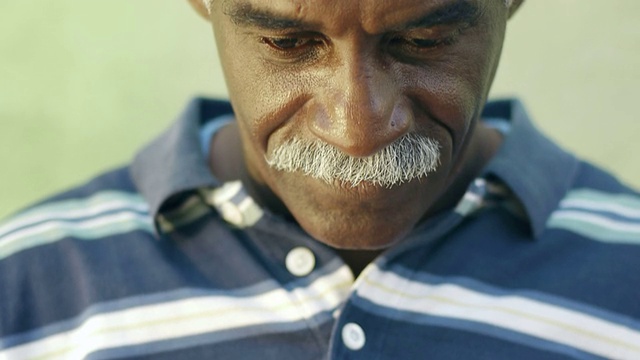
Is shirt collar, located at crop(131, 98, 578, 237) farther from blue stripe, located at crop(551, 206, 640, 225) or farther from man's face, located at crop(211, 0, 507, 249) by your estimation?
man's face, located at crop(211, 0, 507, 249)

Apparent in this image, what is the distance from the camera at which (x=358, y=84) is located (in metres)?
0.88

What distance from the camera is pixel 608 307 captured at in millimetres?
1062

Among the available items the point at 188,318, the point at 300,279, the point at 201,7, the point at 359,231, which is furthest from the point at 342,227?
the point at 201,7

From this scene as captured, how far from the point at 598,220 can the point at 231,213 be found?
0.47m

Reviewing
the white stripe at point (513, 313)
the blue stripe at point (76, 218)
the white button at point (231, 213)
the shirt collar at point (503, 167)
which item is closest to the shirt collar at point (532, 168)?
the shirt collar at point (503, 167)

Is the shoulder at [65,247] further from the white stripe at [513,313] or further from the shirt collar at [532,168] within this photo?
the shirt collar at [532,168]

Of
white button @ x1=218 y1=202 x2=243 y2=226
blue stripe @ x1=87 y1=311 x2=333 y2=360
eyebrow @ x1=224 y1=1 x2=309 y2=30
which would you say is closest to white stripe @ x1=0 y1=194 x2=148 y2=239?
white button @ x1=218 y1=202 x2=243 y2=226

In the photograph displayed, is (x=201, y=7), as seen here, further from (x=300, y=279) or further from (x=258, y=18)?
(x=300, y=279)

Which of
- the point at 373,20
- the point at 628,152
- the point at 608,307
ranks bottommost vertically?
the point at 628,152

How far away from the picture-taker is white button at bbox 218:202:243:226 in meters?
1.11

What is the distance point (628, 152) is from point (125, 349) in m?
1.06

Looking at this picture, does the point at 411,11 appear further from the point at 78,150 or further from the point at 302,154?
the point at 78,150

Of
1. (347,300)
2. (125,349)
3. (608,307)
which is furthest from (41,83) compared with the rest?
(608,307)

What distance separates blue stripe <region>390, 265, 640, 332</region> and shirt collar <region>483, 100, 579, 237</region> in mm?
91
